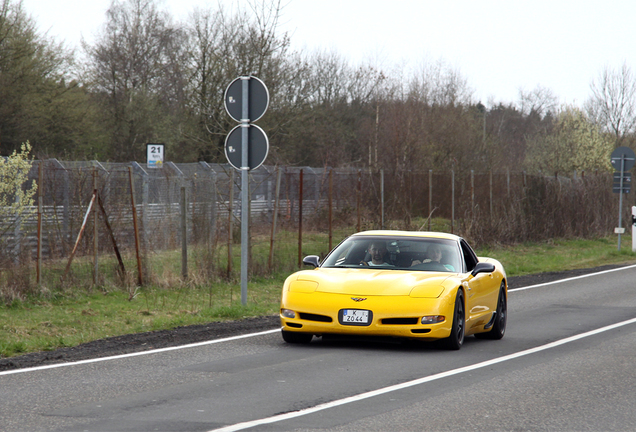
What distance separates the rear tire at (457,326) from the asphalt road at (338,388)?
0.34 feet

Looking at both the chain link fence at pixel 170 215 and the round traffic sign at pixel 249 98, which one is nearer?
the round traffic sign at pixel 249 98

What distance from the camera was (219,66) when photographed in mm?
33250

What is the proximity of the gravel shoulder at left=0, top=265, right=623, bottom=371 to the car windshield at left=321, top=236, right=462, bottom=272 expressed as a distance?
184cm

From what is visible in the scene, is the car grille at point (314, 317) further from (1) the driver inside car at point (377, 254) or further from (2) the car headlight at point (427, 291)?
(1) the driver inside car at point (377, 254)

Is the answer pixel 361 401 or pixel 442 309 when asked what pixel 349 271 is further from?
pixel 361 401

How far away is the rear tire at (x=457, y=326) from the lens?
31.4 ft

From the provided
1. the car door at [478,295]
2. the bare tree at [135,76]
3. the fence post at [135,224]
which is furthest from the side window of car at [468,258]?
the bare tree at [135,76]

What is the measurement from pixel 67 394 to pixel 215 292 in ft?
29.3

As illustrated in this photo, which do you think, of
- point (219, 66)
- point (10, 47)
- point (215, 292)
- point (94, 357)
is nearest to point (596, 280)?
point (215, 292)

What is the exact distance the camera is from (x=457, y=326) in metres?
9.68

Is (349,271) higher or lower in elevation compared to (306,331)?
higher

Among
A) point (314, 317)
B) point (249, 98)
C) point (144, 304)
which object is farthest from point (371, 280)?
point (144, 304)

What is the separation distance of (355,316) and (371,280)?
556 mm

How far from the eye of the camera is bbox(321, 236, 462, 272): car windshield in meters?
10.4
